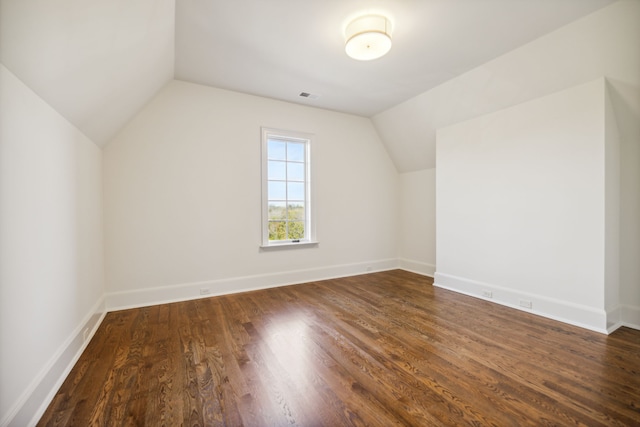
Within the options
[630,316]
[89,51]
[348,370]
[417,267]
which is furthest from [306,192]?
[630,316]

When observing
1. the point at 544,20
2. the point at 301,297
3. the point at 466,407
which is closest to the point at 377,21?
the point at 544,20

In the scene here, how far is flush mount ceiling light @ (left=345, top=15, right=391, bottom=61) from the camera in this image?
233cm

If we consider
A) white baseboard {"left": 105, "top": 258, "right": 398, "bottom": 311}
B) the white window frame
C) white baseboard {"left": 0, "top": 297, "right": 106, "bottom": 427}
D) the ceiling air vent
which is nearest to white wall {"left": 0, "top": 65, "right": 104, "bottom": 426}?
white baseboard {"left": 0, "top": 297, "right": 106, "bottom": 427}

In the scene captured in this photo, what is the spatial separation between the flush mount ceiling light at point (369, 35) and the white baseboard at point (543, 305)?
312cm

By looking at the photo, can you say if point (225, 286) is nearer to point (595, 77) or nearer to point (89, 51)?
point (89, 51)

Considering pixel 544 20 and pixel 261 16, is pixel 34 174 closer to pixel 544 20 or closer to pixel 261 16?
pixel 261 16

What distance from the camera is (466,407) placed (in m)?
1.59

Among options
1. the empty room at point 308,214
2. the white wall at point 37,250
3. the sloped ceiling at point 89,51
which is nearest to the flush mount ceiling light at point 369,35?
the empty room at point 308,214

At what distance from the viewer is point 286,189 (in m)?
4.38

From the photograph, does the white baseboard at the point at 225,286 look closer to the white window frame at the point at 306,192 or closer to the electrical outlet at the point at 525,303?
the white window frame at the point at 306,192

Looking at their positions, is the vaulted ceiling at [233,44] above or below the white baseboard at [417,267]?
above

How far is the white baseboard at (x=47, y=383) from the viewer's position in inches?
53.7

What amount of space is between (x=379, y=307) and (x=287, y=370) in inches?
62.9

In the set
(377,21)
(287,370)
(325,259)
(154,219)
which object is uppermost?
(377,21)
